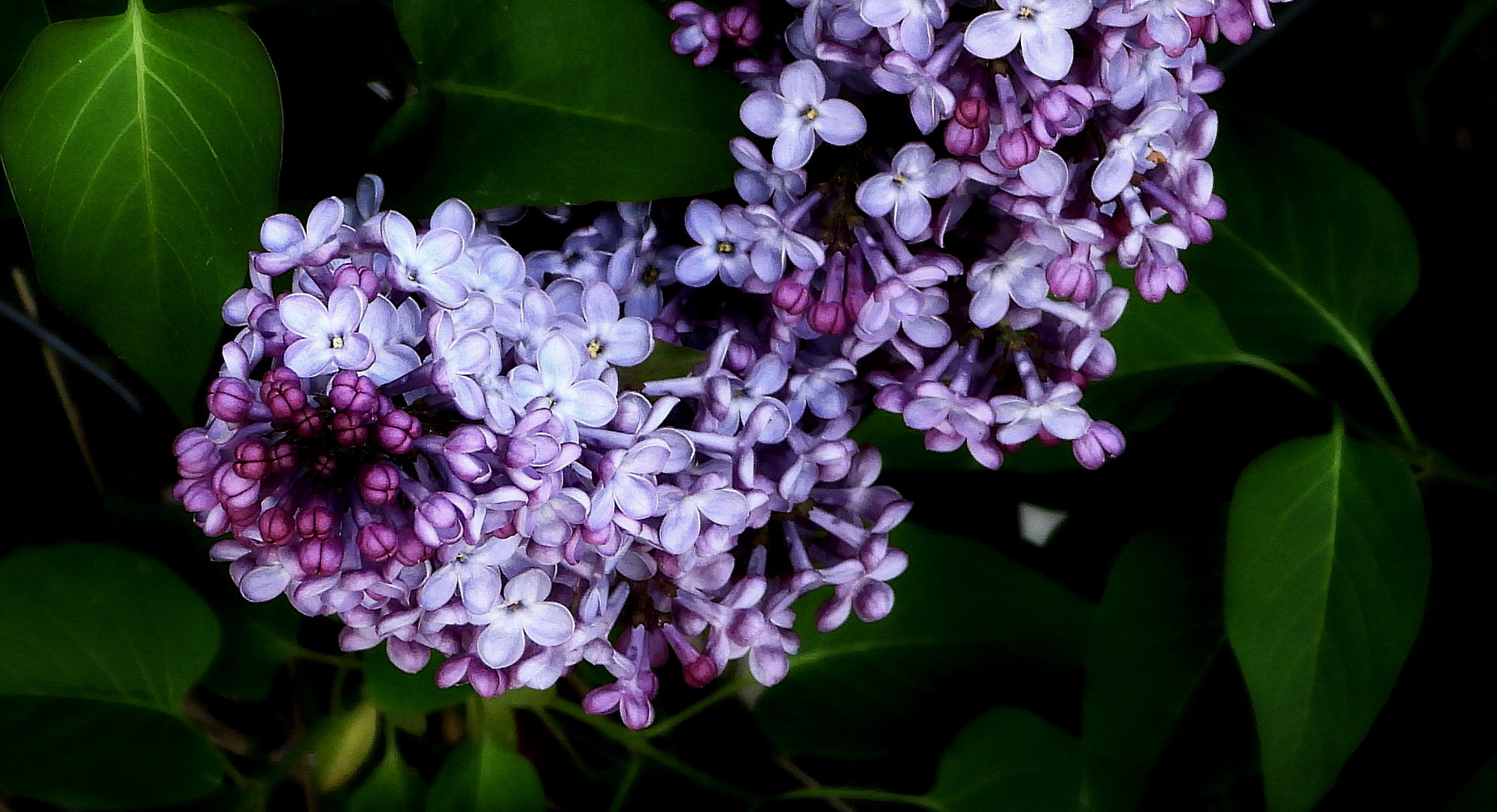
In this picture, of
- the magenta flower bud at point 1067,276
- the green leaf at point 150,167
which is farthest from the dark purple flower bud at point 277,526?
the magenta flower bud at point 1067,276

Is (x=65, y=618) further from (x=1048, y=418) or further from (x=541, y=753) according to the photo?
(x=1048, y=418)

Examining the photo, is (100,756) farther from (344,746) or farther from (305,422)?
(305,422)

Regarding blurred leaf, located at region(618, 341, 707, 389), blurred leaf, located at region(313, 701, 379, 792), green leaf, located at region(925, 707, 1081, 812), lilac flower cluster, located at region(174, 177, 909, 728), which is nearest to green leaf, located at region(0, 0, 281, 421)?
lilac flower cluster, located at region(174, 177, 909, 728)

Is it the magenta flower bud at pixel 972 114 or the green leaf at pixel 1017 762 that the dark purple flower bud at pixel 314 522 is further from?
the green leaf at pixel 1017 762

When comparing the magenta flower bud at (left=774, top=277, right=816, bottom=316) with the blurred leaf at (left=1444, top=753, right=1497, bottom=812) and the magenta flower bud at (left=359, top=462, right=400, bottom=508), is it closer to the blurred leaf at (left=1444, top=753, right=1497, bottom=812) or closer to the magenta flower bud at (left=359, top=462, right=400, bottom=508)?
the magenta flower bud at (left=359, top=462, right=400, bottom=508)

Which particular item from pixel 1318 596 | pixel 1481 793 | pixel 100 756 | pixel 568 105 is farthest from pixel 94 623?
pixel 1481 793
